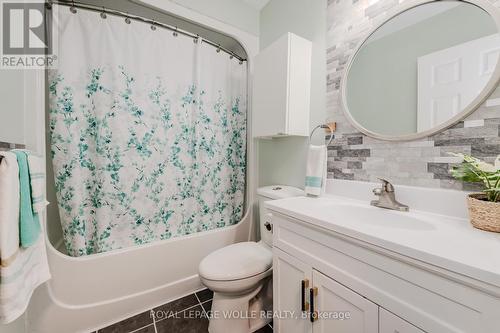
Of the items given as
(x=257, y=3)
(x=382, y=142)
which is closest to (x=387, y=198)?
→ (x=382, y=142)

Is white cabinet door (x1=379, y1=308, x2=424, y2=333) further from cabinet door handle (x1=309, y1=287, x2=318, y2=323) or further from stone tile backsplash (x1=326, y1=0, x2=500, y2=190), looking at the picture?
stone tile backsplash (x1=326, y1=0, x2=500, y2=190)

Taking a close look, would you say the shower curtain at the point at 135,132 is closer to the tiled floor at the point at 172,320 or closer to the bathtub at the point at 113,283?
the bathtub at the point at 113,283

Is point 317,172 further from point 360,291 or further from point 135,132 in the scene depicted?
point 135,132

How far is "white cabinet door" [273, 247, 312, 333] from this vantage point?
78 centimetres

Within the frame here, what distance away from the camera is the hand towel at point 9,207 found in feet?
1.97

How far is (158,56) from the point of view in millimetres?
1339

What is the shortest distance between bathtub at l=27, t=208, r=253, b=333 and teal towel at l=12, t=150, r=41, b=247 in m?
0.45

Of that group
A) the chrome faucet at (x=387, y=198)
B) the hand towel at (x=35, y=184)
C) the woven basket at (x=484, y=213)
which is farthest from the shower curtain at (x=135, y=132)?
the woven basket at (x=484, y=213)

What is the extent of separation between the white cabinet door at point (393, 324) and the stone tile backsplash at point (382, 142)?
0.56 m

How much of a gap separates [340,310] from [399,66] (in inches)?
42.4

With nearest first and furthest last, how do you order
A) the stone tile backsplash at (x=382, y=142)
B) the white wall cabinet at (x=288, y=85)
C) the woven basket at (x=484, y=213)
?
1. the woven basket at (x=484, y=213)
2. the stone tile backsplash at (x=382, y=142)
3. the white wall cabinet at (x=288, y=85)

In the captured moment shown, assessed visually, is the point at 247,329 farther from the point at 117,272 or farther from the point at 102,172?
the point at 102,172

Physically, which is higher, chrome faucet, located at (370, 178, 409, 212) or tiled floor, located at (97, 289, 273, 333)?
chrome faucet, located at (370, 178, 409, 212)

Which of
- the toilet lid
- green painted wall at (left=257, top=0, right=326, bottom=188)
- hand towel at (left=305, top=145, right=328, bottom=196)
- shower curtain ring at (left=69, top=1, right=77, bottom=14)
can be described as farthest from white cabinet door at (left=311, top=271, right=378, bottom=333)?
shower curtain ring at (left=69, top=1, right=77, bottom=14)
